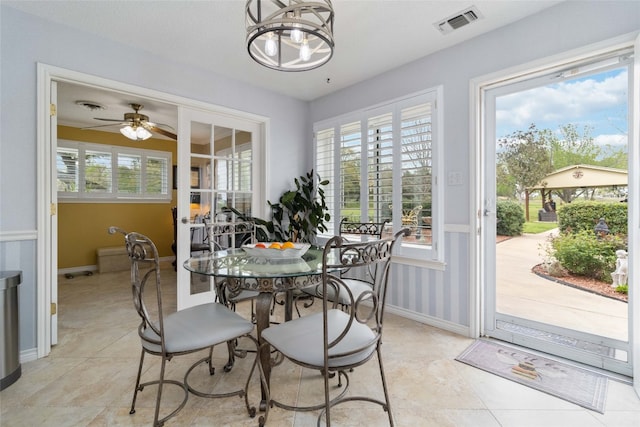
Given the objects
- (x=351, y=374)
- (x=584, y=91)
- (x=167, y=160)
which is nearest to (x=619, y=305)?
(x=584, y=91)

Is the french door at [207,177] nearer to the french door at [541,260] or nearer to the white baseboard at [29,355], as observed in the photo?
the white baseboard at [29,355]

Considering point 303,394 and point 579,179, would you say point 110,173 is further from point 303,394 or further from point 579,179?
point 579,179

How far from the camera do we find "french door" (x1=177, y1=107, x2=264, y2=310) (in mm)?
3082

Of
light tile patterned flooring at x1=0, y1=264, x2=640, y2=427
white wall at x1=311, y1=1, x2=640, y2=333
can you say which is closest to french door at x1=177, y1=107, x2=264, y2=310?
light tile patterned flooring at x1=0, y1=264, x2=640, y2=427

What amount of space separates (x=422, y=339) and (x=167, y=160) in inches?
222

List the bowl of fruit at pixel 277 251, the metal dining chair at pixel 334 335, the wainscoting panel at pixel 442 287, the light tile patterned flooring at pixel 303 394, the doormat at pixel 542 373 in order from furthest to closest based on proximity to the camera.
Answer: the wainscoting panel at pixel 442 287, the bowl of fruit at pixel 277 251, the doormat at pixel 542 373, the light tile patterned flooring at pixel 303 394, the metal dining chair at pixel 334 335

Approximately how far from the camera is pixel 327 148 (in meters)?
3.88

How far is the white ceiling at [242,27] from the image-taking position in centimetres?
213

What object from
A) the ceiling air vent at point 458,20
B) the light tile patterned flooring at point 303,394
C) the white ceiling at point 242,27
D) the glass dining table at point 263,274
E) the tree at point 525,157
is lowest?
the light tile patterned flooring at point 303,394

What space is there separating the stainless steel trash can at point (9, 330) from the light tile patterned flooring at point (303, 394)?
0.07m

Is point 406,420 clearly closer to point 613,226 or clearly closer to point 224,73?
point 613,226

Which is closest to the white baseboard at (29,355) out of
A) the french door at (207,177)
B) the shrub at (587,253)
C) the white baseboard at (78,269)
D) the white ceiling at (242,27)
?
the french door at (207,177)

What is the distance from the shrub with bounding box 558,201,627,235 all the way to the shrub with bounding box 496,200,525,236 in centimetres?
26

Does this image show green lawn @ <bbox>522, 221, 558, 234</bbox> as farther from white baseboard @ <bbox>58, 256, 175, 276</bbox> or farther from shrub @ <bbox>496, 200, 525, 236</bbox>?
white baseboard @ <bbox>58, 256, 175, 276</bbox>
